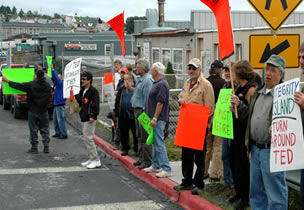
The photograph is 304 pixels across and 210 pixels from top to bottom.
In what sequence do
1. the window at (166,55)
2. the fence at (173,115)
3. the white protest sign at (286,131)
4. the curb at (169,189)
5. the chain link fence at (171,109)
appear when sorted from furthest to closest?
the window at (166,55) < the chain link fence at (171,109) < the curb at (169,189) < the fence at (173,115) < the white protest sign at (286,131)

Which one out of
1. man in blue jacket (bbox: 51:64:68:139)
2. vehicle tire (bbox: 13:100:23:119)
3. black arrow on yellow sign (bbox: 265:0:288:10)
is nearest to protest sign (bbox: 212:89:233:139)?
black arrow on yellow sign (bbox: 265:0:288:10)

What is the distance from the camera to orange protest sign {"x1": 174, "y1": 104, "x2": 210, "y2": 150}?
22.7 ft

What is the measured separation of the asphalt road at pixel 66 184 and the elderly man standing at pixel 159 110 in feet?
1.57

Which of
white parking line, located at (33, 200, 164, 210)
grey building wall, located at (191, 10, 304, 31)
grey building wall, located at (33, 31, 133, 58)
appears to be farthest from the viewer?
grey building wall, located at (33, 31, 133, 58)

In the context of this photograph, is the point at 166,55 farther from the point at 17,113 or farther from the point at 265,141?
the point at 265,141

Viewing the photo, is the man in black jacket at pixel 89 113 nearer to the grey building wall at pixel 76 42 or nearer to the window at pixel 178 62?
the window at pixel 178 62

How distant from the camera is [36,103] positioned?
427 inches

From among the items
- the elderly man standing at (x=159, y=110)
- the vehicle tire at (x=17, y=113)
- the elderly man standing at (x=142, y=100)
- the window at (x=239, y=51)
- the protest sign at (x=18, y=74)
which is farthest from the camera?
the window at (x=239, y=51)

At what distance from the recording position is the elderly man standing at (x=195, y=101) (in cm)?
694

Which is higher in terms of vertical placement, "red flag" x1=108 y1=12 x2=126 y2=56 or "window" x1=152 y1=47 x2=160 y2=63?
"red flag" x1=108 y1=12 x2=126 y2=56

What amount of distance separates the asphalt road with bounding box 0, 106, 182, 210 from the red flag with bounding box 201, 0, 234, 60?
2467 mm

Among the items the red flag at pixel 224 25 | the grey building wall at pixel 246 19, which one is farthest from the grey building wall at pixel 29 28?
the red flag at pixel 224 25

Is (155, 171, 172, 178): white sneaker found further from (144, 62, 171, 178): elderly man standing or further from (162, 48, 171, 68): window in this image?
(162, 48, 171, 68): window

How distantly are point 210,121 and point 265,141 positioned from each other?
2478mm
